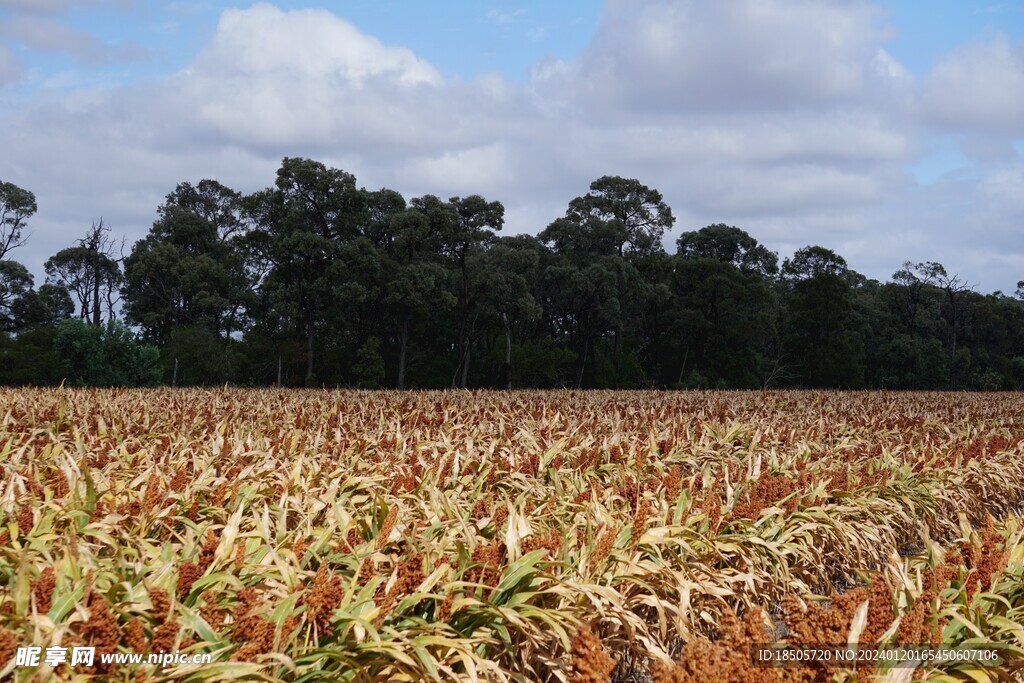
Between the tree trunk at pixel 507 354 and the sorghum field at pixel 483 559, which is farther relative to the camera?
the tree trunk at pixel 507 354

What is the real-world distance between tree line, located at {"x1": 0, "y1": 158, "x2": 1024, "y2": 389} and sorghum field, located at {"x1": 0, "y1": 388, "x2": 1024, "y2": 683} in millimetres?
25080

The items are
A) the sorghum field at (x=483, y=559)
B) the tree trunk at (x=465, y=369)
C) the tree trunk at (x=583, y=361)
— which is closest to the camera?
the sorghum field at (x=483, y=559)

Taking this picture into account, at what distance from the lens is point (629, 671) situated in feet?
11.7

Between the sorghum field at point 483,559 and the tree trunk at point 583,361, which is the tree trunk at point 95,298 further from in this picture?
the sorghum field at point 483,559

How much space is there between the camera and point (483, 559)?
3402mm

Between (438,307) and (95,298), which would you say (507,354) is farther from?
(95,298)

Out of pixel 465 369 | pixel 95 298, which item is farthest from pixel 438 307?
pixel 95 298

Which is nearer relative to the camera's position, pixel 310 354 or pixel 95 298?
pixel 310 354

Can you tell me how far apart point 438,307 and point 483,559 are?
33412mm

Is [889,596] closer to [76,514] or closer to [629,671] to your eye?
[629,671]

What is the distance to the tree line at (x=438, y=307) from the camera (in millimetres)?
35594

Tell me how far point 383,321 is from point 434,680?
37.0 m

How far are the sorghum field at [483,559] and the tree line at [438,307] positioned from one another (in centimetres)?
2508

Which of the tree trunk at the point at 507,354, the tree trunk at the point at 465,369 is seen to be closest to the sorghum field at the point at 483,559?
the tree trunk at the point at 507,354
